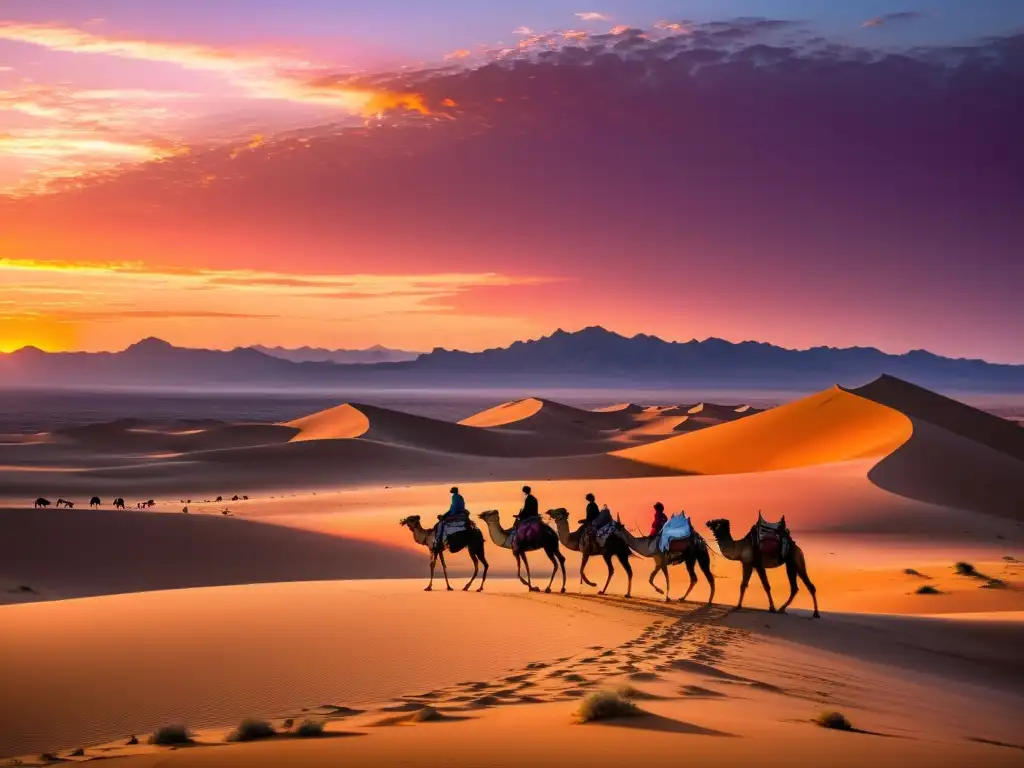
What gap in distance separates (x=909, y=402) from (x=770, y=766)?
64380mm

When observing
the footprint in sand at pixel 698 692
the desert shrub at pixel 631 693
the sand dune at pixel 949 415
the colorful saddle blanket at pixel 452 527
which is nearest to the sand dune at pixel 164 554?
the colorful saddle blanket at pixel 452 527

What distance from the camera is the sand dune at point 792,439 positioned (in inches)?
2111

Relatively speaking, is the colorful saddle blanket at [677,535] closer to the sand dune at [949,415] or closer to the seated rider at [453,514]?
the seated rider at [453,514]

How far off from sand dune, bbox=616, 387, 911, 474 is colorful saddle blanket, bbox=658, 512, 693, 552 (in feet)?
108

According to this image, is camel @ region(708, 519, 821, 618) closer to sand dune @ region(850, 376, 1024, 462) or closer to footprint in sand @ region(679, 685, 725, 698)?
footprint in sand @ region(679, 685, 725, 698)

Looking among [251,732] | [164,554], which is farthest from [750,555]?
[164,554]

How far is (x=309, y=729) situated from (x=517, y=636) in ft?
18.8

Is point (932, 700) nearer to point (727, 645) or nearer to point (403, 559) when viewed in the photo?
point (727, 645)

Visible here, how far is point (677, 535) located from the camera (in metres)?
17.2

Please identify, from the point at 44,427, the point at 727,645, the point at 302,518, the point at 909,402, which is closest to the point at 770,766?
the point at 727,645

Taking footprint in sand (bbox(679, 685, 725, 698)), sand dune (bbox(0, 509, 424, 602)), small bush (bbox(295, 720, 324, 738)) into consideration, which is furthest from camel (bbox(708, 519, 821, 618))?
sand dune (bbox(0, 509, 424, 602))

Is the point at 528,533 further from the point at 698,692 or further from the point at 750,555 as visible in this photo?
the point at 698,692

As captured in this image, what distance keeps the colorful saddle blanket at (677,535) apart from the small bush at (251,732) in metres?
9.62

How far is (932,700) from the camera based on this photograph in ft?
39.6
